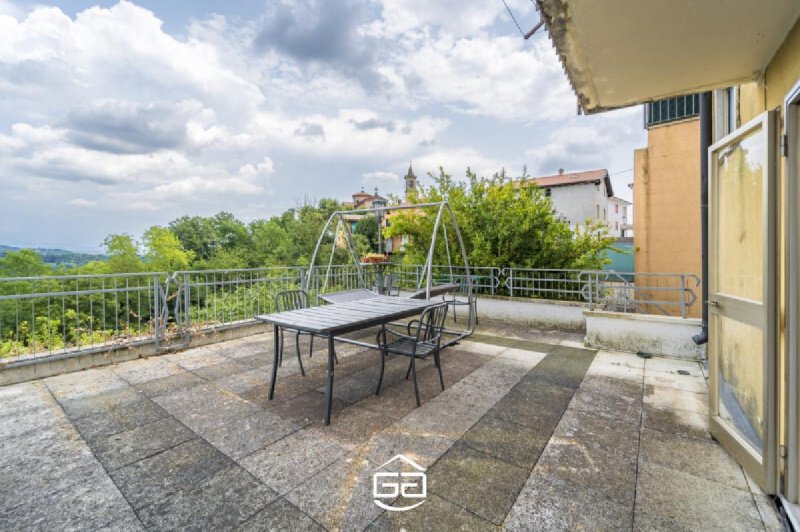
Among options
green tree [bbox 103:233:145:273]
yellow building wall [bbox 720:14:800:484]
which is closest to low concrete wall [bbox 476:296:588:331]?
yellow building wall [bbox 720:14:800:484]

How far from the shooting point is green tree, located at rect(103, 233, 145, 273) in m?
25.5

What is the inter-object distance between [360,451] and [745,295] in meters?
2.90

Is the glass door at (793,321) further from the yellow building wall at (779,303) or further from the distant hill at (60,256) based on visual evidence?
the distant hill at (60,256)

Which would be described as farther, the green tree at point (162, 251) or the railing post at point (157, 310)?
the green tree at point (162, 251)

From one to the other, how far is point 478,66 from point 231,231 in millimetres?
41332

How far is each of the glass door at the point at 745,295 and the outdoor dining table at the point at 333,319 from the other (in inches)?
103

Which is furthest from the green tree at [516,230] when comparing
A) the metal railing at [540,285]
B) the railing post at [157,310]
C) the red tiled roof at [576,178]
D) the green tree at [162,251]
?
the green tree at [162,251]

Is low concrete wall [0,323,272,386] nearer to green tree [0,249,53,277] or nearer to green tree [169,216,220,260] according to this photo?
green tree [0,249,53,277]

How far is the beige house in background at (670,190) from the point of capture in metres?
8.88

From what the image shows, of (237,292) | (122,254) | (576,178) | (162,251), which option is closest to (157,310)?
(237,292)

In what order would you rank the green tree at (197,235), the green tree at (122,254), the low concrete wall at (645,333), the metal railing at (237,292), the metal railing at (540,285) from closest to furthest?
1. the metal railing at (237,292)
2. the low concrete wall at (645,333)
3. the metal railing at (540,285)
4. the green tree at (122,254)
5. the green tree at (197,235)

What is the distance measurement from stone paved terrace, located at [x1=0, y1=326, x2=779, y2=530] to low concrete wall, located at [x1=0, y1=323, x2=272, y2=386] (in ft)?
0.78

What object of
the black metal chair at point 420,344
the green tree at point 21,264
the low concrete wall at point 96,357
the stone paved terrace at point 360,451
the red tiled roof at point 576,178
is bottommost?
the stone paved terrace at point 360,451

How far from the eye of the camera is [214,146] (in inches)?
732
